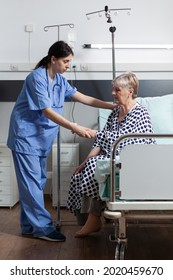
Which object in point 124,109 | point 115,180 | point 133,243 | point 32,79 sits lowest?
point 133,243

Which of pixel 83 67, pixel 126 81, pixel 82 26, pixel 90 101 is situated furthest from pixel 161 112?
pixel 82 26

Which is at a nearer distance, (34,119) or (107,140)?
(107,140)

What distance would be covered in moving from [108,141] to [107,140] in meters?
0.01

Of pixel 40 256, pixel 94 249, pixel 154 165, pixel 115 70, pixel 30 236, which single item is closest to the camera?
pixel 154 165

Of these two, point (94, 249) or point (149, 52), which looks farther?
point (149, 52)

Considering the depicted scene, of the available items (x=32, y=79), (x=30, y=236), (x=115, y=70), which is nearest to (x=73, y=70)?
(x=115, y=70)

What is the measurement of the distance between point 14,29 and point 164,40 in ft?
5.11

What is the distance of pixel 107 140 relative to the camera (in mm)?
2811

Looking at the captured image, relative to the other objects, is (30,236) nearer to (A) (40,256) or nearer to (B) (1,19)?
(A) (40,256)

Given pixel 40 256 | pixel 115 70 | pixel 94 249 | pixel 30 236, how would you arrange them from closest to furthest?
pixel 40 256 < pixel 94 249 < pixel 30 236 < pixel 115 70

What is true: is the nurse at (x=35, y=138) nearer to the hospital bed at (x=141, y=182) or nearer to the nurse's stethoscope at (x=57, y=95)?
the nurse's stethoscope at (x=57, y=95)

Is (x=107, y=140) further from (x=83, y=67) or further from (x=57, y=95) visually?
(x=83, y=67)

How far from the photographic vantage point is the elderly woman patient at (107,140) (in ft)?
8.79

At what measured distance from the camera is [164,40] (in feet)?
14.4
